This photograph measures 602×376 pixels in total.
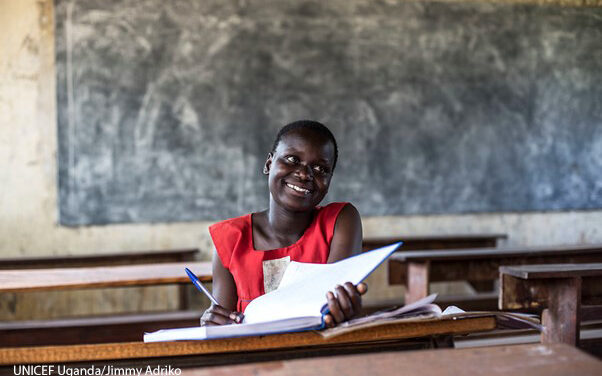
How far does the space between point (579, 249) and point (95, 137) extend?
300 cm

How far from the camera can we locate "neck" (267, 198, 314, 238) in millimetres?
1371

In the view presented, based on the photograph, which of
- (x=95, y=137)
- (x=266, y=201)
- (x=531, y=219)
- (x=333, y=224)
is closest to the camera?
(x=333, y=224)

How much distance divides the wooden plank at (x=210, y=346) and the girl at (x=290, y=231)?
0.50m

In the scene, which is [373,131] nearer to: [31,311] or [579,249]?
[579,249]

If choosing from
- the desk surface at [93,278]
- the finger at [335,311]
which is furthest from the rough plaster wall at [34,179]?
the finger at [335,311]

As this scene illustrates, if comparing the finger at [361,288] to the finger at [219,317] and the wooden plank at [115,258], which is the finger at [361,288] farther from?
A: the wooden plank at [115,258]

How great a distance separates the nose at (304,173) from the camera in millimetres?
1294

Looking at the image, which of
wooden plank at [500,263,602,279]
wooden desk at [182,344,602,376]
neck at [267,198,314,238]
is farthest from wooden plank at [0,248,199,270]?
wooden desk at [182,344,602,376]

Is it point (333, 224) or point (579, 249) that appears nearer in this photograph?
point (333, 224)

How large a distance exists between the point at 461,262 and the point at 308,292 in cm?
173

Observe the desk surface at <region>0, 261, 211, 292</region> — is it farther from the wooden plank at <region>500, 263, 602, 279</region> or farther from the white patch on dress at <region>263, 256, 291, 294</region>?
the wooden plank at <region>500, 263, 602, 279</region>

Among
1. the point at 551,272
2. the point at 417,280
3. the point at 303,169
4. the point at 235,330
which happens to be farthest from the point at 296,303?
the point at 417,280

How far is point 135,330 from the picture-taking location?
2670mm

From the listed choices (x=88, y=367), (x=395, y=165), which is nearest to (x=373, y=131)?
(x=395, y=165)
